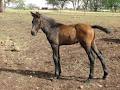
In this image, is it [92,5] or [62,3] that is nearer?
[92,5]

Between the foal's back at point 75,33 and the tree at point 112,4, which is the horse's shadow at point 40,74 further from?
the tree at point 112,4

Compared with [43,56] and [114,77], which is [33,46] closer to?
[43,56]

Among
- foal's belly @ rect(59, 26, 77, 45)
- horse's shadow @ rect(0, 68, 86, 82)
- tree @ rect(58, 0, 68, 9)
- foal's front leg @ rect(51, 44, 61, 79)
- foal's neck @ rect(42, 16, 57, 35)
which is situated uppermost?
foal's neck @ rect(42, 16, 57, 35)

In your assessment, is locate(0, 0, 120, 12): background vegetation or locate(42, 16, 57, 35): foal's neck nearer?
locate(42, 16, 57, 35): foal's neck

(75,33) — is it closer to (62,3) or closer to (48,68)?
(48,68)

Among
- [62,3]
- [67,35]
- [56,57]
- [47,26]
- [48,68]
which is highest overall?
[47,26]

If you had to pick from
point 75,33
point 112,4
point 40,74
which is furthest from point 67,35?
point 112,4

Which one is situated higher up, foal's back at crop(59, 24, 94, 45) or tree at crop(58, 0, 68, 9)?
foal's back at crop(59, 24, 94, 45)

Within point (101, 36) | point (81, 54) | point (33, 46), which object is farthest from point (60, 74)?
point (101, 36)

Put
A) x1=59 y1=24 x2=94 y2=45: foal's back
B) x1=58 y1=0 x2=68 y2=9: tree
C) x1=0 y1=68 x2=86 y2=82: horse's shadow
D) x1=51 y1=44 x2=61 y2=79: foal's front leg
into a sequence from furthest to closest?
x1=58 y1=0 x2=68 y2=9: tree
x1=0 y1=68 x2=86 y2=82: horse's shadow
x1=51 y1=44 x2=61 y2=79: foal's front leg
x1=59 y1=24 x2=94 y2=45: foal's back

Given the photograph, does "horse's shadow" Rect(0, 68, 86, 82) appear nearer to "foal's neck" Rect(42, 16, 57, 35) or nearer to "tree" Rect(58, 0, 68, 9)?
"foal's neck" Rect(42, 16, 57, 35)

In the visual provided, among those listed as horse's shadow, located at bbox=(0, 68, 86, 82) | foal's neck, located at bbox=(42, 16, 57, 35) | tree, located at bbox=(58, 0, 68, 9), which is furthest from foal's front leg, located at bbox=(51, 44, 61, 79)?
tree, located at bbox=(58, 0, 68, 9)

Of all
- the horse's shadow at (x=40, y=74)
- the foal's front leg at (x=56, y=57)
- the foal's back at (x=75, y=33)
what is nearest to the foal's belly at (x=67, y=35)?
the foal's back at (x=75, y=33)

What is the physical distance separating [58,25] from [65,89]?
191 cm
